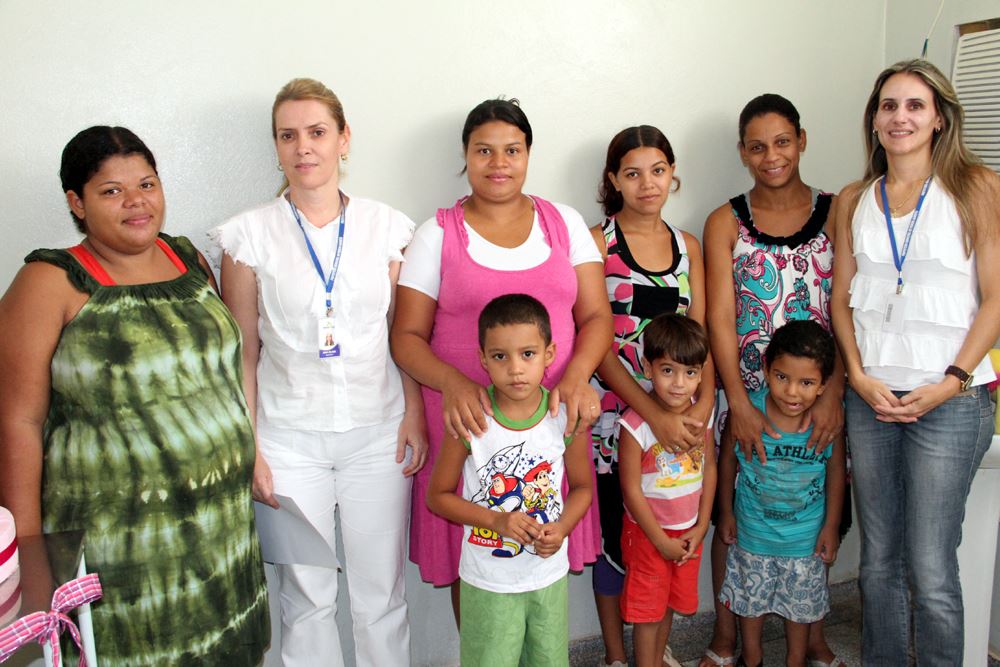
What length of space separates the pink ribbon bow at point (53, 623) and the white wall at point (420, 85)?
1.14 m

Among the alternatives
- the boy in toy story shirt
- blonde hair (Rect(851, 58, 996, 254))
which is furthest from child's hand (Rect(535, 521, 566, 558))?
blonde hair (Rect(851, 58, 996, 254))

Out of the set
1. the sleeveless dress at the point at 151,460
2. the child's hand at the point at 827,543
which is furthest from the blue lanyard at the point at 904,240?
the sleeveless dress at the point at 151,460

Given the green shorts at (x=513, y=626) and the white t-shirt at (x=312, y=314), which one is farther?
the white t-shirt at (x=312, y=314)

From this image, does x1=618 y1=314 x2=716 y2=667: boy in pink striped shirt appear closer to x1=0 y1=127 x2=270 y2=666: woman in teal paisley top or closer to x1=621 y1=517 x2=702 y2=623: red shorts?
x1=621 y1=517 x2=702 y2=623: red shorts

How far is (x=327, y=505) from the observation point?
215cm

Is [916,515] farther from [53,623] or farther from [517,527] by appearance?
[53,623]

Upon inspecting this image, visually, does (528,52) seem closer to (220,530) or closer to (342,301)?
(342,301)

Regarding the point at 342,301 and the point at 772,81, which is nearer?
the point at 342,301

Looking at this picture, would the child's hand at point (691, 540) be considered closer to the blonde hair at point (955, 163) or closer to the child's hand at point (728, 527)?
the child's hand at point (728, 527)

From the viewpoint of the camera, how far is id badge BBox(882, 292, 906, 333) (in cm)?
212

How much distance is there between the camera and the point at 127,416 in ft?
5.55

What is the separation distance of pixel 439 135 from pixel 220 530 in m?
1.35

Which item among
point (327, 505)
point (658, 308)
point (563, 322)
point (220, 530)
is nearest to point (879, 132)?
point (658, 308)

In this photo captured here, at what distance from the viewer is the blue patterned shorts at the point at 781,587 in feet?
8.01
